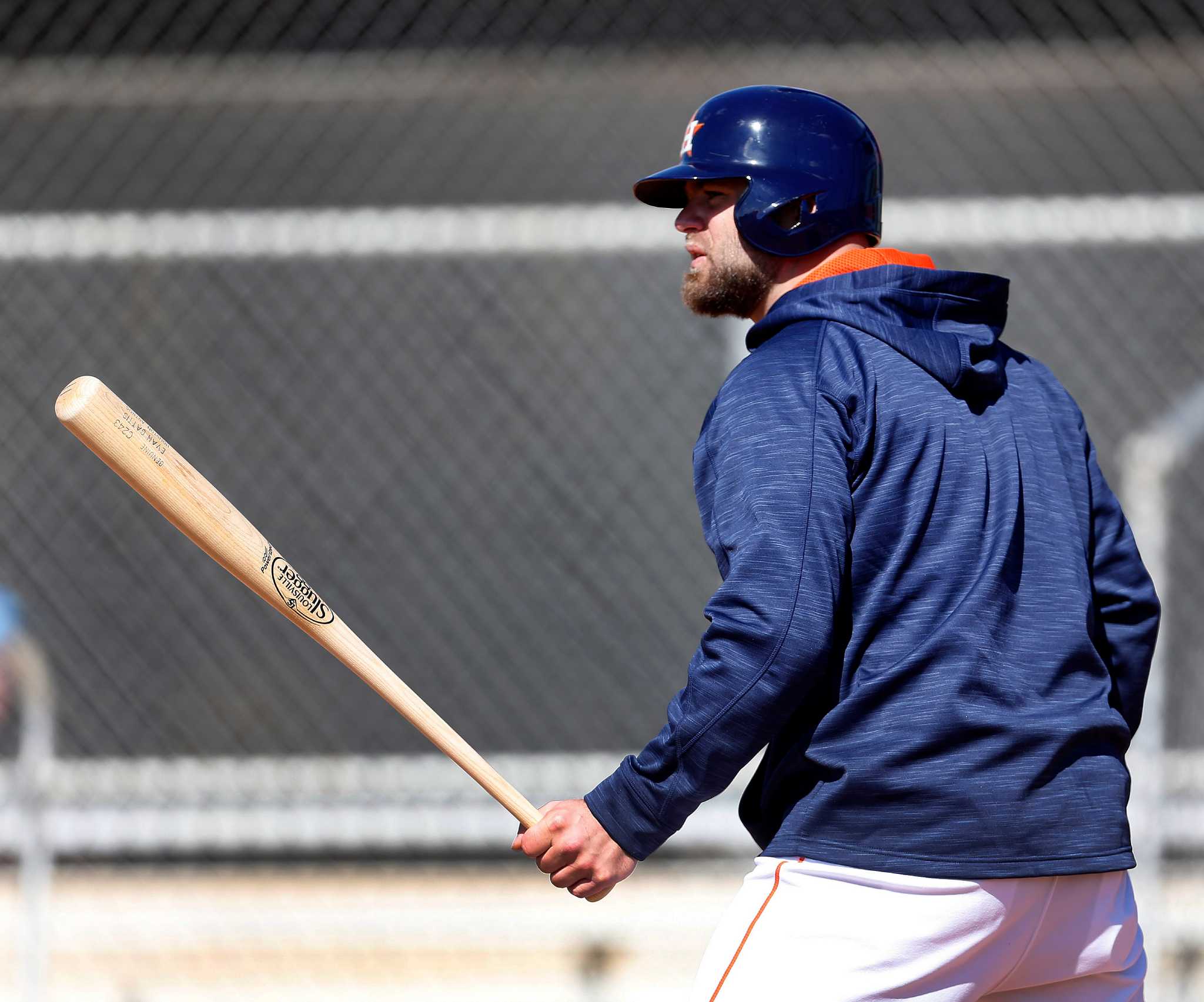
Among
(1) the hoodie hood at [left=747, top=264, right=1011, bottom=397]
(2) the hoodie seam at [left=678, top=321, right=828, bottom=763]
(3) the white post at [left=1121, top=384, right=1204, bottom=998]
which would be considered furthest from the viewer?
(3) the white post at [left=1121, top=384, right=1204, bottom=998]

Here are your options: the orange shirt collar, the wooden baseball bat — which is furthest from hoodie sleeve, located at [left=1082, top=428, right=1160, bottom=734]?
the wooden baseball bat

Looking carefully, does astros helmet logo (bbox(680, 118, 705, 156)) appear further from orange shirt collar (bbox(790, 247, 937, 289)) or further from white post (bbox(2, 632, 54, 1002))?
white post (bbox(2, 632, 54, 1002))

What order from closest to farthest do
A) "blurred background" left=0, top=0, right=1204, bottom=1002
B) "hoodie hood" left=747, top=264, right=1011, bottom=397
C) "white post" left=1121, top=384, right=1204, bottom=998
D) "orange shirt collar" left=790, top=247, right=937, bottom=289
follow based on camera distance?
1. "hoodie hood" left=747, top=264, right=1011, bottom=397
2. "orange shirt collar" left=790, top=247, right=937, bottom=289
3. "white post" left=1121, top=384, right=1204, bottom=998
4. "blurred background" left=0, top=0, right=1204, bottom=1002

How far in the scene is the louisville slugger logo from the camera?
6.31 feet

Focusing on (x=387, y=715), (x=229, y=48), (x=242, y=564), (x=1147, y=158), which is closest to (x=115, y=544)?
(x=387, y=715)

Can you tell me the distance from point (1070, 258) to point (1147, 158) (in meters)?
0.49

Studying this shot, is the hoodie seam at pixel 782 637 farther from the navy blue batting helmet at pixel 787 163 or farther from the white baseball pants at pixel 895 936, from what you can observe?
the navy blue batting helmet at pixel 787 163

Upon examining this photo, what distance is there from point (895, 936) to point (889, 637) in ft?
1.18

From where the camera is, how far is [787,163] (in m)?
1.85

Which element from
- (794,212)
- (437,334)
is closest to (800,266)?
(794,212)

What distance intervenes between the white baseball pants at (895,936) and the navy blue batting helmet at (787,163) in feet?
2.91

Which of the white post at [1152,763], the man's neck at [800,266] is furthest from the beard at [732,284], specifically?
the white post at [1152,763]

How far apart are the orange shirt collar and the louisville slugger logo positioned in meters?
0.86

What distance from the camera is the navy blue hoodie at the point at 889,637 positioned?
1.57 meters
